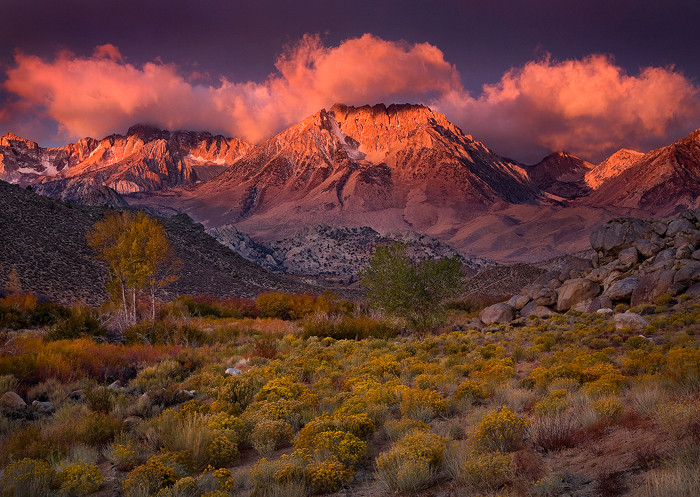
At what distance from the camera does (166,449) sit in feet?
20.8

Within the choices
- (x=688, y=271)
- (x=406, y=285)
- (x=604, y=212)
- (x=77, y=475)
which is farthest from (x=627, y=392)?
(x=604, y=212)

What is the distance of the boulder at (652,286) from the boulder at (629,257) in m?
3.21

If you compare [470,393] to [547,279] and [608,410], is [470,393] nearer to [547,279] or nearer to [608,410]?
[608,410]

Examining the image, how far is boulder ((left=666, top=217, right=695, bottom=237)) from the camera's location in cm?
2427

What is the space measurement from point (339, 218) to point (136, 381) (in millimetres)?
Answer: 178597

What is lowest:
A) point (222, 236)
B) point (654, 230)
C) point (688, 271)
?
point (688, 271)

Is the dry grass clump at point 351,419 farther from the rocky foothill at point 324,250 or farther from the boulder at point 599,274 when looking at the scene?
the rocky foothill at point 324,250

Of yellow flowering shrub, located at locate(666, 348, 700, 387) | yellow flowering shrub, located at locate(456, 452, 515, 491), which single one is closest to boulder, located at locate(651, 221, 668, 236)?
yellow flowering shrub, located at locate(666, 348, 700, 387)

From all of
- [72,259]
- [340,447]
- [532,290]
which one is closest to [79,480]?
[340,447]

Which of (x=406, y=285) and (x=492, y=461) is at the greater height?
(x=406, y=285)

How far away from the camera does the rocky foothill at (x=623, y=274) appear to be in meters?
20.7

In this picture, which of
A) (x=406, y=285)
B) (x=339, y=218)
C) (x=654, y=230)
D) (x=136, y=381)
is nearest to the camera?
(x=136, y=381)

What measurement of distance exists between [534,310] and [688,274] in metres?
7.72

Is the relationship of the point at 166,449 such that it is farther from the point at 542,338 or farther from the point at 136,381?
the point at 542,338
